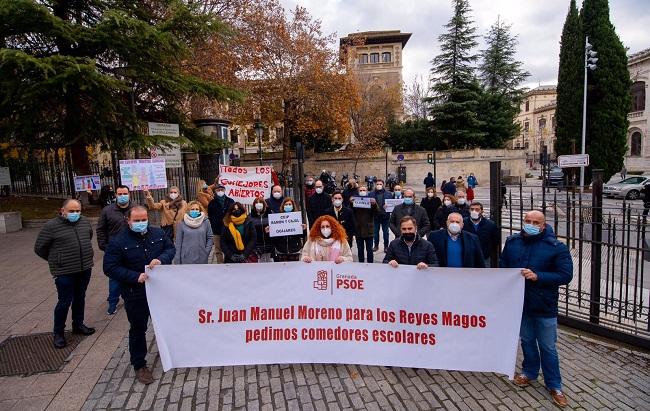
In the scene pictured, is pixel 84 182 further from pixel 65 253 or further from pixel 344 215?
pixel 344 215

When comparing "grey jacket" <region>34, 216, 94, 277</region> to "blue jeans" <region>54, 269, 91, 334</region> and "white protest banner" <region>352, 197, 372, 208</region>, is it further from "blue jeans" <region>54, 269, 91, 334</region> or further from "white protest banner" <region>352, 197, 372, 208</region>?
"white protest banner" <region>352, 197, 372, 208</region>

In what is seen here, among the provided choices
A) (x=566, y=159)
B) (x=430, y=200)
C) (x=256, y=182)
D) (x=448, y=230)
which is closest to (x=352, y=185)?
(x=430, y=200)

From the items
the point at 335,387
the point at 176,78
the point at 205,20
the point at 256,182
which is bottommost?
the point at 335,387

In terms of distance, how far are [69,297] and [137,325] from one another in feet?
A: 4.82

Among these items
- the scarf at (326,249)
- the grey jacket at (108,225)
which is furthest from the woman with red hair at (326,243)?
the grey jacket at (108,225)

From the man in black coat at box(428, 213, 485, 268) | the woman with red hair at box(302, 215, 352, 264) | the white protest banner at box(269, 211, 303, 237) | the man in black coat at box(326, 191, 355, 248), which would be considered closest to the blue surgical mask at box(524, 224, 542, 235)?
the man in black coat at box(428, 213, 485, 268)

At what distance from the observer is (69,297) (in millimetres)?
5031

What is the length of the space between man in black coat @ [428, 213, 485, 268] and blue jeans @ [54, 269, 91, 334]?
15.2 feet

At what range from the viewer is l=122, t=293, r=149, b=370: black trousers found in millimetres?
4207

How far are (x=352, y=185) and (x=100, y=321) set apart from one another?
6633 millimetres

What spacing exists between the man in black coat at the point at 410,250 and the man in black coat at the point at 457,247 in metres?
0.49

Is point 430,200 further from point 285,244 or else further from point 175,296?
point 175,296

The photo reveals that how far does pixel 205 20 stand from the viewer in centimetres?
1397

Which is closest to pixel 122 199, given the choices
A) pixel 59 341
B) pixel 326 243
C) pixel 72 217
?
pixel 72 217
